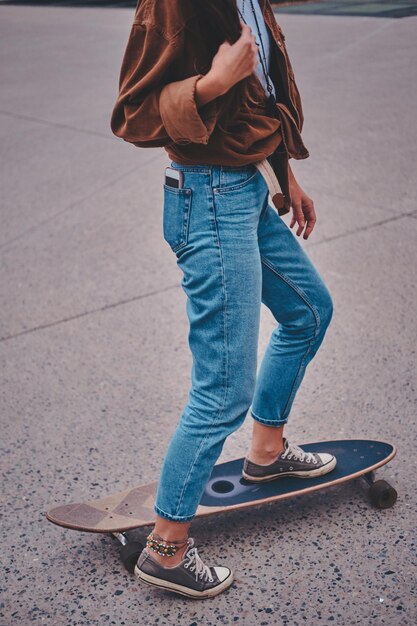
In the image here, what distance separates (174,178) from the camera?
2.10 metres

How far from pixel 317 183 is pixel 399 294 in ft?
6.78

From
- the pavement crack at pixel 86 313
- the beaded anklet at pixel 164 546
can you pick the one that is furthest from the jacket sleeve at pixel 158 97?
the pavement crack at pixel 86 313

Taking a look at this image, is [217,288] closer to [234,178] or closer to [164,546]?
[234,178]

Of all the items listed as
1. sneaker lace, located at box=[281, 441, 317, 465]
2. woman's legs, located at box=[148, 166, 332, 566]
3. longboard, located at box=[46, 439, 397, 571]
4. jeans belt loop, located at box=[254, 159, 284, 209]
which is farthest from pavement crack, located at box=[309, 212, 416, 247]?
jeans belt loop, located at box=[254, 159, 284, 209]

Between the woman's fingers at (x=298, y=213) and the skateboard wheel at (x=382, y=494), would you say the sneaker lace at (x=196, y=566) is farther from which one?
the woman's fingers at (x=298, y=213)

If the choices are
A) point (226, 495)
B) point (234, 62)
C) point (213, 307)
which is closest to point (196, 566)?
point (226, 495)

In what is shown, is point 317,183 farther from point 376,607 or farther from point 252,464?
point 376,607

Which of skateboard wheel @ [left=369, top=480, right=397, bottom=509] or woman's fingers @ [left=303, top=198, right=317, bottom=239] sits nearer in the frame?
woman's fingers @ [left=303, top=198, right=317, bottom=239]

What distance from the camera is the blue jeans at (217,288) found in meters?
2.07

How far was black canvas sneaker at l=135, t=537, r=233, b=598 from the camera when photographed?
7.41 feet

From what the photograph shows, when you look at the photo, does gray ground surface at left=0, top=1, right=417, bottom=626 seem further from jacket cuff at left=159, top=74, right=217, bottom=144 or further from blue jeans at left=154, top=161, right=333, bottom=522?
jacket cuff at left=159, top=74, right=217, bottom=144

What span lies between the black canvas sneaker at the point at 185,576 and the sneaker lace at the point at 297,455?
1.69 feet

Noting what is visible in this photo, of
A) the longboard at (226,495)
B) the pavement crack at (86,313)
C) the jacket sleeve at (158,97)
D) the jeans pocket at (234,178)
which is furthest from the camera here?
the pavement crack at (86,313)

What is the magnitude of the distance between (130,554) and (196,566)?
25 cm
